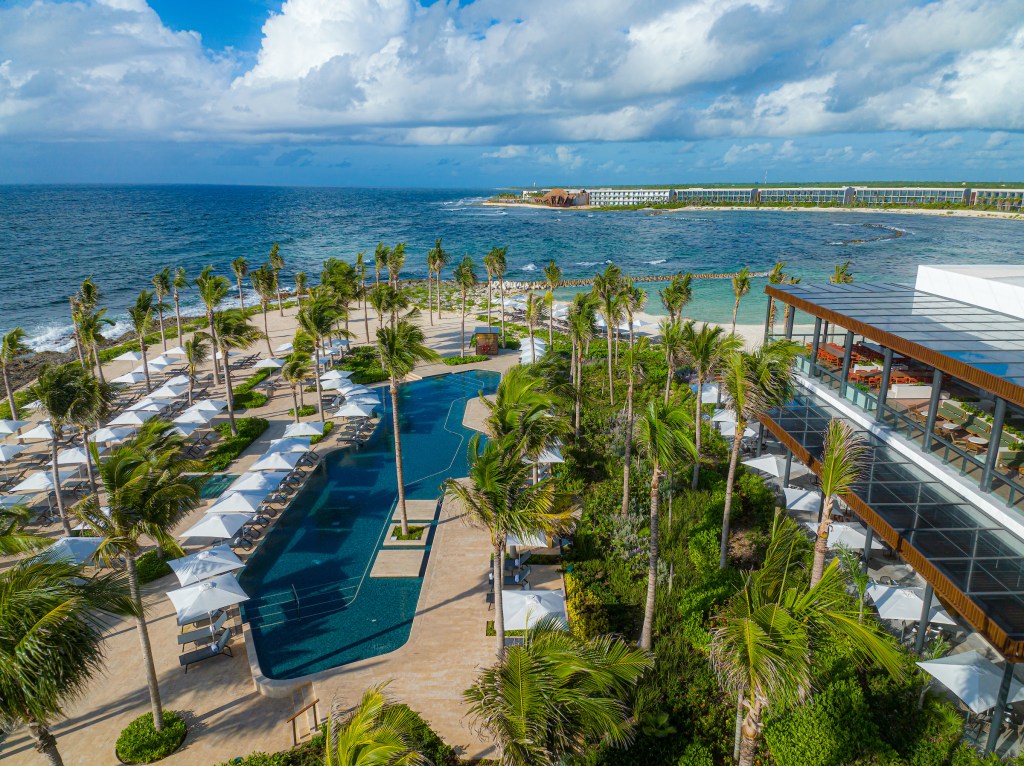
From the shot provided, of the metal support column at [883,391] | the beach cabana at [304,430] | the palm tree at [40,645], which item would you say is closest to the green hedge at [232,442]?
the beach cabana at [304,430]

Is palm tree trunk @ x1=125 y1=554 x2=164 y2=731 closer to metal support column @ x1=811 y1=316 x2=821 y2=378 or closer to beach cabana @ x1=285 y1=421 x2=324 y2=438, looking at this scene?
beach cabana @ x1=285 y1=421 x2=324 y2=438

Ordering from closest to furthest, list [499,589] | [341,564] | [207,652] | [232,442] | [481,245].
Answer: [499,589]
[207,652]
[341,564]
[232,442]
[481,245]

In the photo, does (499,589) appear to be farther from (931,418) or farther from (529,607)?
(931,418)

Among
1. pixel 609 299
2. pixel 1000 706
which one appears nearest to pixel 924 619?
pixel 1000 706


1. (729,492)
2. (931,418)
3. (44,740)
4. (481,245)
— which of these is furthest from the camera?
(481,245)

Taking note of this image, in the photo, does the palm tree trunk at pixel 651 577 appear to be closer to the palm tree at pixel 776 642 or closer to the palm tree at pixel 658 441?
the palm tree at pixel 658 441

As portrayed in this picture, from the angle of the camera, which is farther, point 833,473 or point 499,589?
point 499,589
